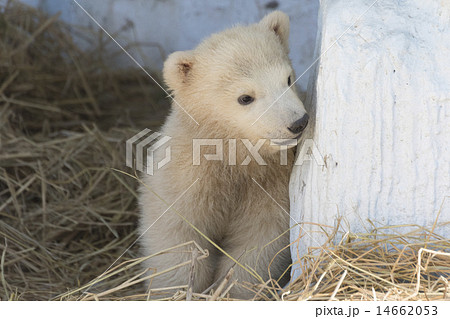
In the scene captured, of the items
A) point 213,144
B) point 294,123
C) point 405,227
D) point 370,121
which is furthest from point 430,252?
point 213,144

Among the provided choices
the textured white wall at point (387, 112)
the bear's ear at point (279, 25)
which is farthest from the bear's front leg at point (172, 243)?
the bear's ear at point (279, 25)

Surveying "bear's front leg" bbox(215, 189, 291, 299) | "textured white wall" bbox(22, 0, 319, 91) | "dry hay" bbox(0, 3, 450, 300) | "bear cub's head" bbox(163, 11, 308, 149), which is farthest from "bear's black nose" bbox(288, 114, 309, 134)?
"textured white wall" bbox(22, 0, 319, 91)

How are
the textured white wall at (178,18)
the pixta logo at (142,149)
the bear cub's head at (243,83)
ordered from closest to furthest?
the bear cub's head at (243,83) < the pixta logo at (142,149) < the textured white wall at (178,18)

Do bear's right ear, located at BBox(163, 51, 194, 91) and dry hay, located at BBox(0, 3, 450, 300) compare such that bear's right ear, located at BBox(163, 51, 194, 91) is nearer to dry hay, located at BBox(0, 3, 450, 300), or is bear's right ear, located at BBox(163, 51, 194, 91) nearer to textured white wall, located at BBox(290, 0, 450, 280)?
textured white wall, located at BBox(290, 0, 450, 280)

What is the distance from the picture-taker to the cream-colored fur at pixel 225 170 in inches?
116

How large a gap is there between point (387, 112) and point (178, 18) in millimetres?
3132

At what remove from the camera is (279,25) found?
3.25 metres

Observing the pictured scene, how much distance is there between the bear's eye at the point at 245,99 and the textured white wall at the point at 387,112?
1.27 ft

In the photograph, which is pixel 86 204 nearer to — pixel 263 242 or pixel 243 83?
pixel 263 242

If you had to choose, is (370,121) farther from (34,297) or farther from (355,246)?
(34,297)

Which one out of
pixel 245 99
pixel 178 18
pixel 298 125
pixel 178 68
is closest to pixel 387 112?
pixel 298 125

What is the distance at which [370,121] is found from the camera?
255 cm

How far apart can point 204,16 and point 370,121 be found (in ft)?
9.47

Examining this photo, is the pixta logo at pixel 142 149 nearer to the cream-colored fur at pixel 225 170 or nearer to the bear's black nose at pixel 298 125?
the cream-colored fur at pixel 225 170
